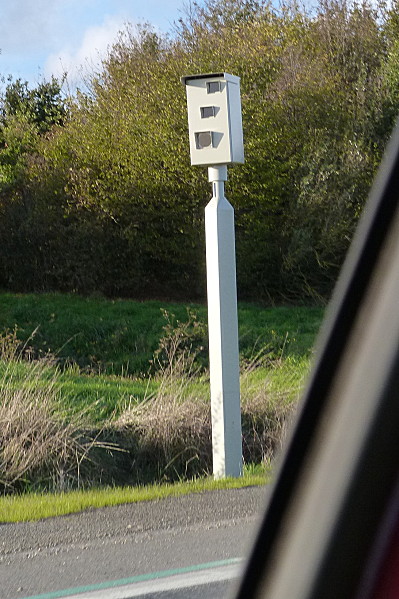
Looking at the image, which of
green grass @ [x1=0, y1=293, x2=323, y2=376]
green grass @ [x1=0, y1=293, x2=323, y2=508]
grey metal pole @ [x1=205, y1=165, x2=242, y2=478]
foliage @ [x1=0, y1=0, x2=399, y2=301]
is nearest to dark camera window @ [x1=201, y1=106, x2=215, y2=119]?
grey metal pole @ [x1=205, y1=165, x2=242, y2=478]

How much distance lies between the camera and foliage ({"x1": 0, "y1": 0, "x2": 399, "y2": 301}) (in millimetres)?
25969

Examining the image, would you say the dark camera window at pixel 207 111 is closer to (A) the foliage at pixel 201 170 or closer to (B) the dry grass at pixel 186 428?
(B) the dry grass at pixel 186 428

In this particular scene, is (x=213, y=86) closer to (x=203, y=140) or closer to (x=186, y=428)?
(x=203, y=140)

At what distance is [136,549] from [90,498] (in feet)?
4.81

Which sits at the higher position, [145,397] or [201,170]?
[201,170]

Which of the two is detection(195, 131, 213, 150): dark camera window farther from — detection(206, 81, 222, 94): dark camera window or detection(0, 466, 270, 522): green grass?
detection(0, 466, 270, 522): green grass

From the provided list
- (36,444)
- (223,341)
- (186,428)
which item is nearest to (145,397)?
(186,428)

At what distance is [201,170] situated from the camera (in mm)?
26516

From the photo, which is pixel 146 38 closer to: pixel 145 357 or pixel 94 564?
pixel 145 357

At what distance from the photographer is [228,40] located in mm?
27109

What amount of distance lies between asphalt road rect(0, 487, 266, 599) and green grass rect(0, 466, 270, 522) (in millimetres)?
140

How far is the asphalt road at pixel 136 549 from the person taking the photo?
179 inches

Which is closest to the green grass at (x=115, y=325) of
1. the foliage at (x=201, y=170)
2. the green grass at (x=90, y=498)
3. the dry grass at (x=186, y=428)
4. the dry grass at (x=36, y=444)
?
the foliage at (x=201, y=170)

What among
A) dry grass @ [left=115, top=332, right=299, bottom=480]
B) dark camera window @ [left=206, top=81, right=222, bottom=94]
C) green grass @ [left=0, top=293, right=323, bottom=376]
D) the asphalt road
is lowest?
green grass @ [left=0, top=293, right=323, bottom=376]
